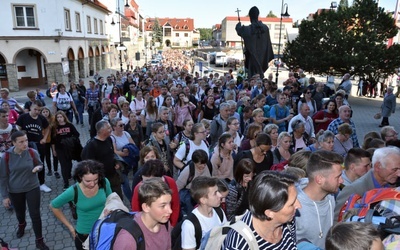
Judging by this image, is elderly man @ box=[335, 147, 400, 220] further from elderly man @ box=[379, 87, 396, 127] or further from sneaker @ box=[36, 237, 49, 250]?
elderly man @ box=[379, 87, 396, 127]

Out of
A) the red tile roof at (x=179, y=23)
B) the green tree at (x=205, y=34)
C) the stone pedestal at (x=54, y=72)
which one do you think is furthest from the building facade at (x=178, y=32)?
the stone pedestal at (x=54, y=72)

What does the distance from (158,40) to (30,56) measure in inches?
3155

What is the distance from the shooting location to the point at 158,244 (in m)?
2.71

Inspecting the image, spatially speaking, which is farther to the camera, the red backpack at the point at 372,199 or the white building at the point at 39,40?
the white building at the point at 39,40

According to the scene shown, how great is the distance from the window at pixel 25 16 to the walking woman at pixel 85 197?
968 inches

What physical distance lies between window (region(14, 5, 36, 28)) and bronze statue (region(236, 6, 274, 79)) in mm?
19295

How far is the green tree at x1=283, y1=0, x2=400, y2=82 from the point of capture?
1838 centimetres

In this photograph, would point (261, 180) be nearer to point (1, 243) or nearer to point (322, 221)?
point (322, 221)

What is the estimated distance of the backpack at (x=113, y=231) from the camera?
2.41m

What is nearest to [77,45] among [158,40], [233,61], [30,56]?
[30,56]

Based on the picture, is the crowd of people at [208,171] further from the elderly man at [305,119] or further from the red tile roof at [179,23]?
the red tile roof at [179,23]

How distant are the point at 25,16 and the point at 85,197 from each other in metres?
24.8


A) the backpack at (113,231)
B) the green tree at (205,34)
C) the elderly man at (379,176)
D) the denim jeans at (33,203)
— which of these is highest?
the green tree at (205,34)

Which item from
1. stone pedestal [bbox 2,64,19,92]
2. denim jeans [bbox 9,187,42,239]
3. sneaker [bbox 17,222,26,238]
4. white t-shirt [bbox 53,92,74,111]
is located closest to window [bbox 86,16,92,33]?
stone pedestal [bbox 2,64,19,92]
